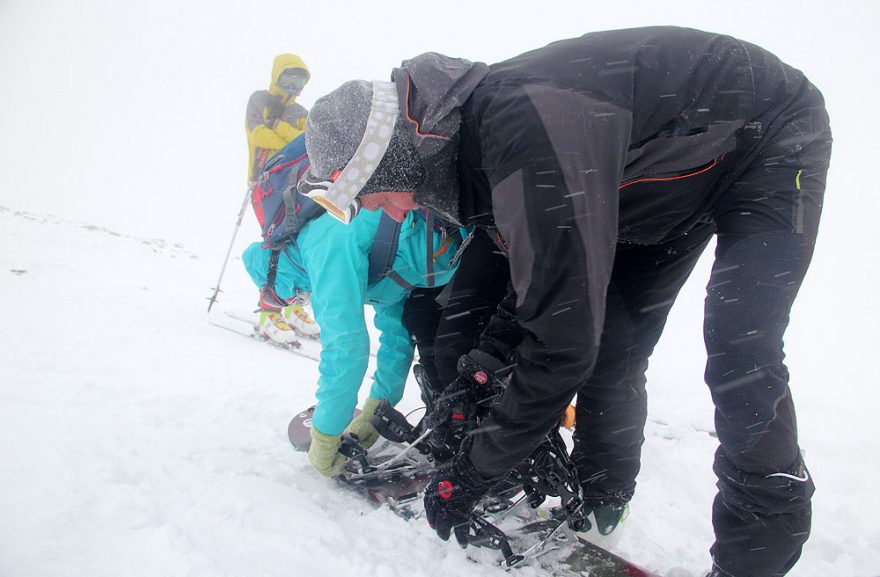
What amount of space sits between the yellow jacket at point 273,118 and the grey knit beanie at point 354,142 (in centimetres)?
483

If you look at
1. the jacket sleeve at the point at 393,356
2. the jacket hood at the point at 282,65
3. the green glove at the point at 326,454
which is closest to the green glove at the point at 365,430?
the jacket sleeve at the point at 393,356

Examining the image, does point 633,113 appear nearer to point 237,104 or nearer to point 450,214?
point 450,214

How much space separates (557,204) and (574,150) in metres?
0.13

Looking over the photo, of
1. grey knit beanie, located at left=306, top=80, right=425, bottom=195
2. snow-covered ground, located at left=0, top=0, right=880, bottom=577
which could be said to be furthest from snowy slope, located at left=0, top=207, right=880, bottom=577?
grey knit beanie, located at left=306, top=80, right=425, bottom=195

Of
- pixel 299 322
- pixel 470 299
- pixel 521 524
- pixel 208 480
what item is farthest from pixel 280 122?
pixel 521 524

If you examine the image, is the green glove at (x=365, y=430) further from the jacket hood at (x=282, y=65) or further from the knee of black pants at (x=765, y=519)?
the jacket hood at (x=282, y=65)

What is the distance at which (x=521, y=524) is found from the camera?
7.18ft

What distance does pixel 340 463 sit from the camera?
2.57 metres

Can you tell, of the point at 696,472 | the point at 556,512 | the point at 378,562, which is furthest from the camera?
the point at 696,472

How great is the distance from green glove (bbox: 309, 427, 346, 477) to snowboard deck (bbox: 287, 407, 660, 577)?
0.26 feet

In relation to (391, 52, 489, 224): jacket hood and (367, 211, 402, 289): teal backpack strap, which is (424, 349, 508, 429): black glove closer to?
(367, 211, 402, 289): teal backpack strap

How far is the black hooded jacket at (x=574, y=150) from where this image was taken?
3.84 ft

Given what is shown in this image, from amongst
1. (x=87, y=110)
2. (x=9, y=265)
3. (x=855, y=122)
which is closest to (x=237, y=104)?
(x=87, y=110)

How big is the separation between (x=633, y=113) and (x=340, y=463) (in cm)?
211
